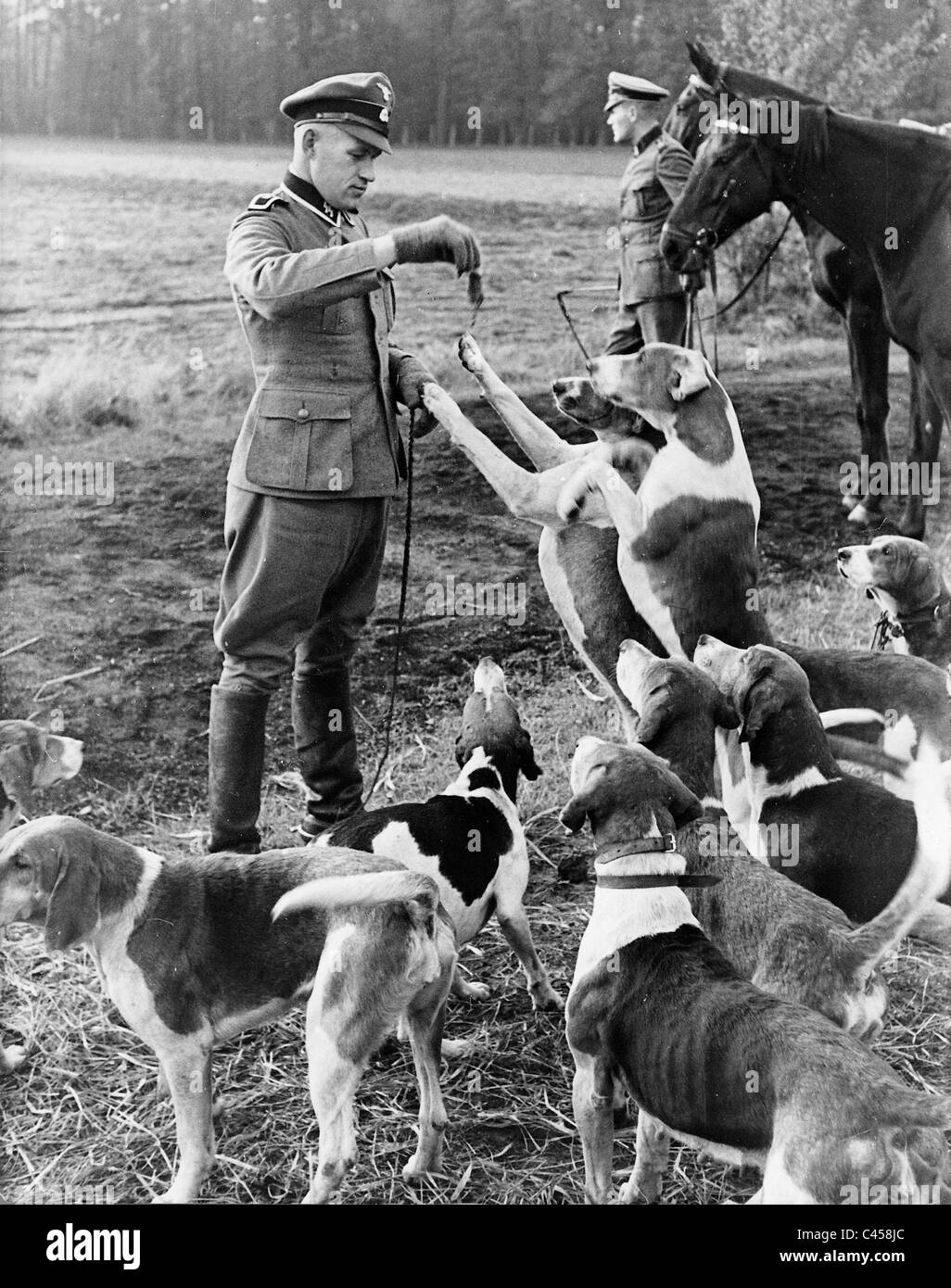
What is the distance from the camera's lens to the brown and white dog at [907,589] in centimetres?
553

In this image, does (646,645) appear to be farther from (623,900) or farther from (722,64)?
(722,64)

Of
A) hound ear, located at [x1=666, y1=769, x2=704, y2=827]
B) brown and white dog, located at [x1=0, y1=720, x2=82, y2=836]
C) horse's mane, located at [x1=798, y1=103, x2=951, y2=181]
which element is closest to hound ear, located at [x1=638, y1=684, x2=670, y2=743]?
hound ear, located at [x1=666, y1=769, x2=704, y2=827]

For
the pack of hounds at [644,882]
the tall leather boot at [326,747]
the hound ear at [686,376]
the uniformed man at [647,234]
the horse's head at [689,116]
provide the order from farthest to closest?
the uniformed man at [647,234] → the horse's head at [689,116] → the tall leather boot at [326,747] → the hound ear at [686,376] → the pack of hounds at [644,882]

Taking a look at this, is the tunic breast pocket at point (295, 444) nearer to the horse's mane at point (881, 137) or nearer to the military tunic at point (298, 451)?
the military tunic at point (298, 451)

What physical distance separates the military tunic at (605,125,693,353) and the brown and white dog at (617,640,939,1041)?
2.85 meters

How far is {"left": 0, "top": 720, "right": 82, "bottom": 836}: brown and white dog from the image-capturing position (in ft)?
14.5

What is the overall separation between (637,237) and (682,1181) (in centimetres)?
473

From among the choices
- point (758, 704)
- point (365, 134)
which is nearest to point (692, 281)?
point (365, 134)

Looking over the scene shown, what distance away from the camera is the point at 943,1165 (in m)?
3.14

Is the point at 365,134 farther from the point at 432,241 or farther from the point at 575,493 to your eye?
the point at 575,493

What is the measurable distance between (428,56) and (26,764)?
3.15 meters

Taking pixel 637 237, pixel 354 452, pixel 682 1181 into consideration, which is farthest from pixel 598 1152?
pixel 637 237

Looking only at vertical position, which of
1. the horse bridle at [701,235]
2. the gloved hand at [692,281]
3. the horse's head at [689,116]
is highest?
the horse's head at [689,116]

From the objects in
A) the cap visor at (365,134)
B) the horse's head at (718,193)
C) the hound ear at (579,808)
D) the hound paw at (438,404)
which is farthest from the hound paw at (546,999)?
the horse's head at (718,193)
